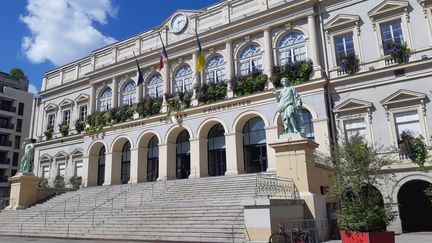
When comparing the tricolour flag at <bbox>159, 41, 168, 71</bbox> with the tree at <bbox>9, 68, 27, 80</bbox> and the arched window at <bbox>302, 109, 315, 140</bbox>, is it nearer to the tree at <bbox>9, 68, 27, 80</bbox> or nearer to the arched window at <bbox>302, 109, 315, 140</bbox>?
the arched window at <bbox>302, 109, 315, 140</bbox>

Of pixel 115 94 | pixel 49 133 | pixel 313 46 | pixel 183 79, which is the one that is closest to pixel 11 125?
pixel 49 133

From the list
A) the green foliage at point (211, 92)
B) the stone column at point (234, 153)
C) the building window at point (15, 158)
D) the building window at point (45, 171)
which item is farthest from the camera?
the building window at point (15, 158)

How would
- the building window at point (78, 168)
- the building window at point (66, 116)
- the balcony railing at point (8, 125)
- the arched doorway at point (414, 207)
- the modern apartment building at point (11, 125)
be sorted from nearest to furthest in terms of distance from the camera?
the arched doorway at point (414, 207), the building window at point (78, 168), the building window at point (66, 116), the modern apartment building at point (11, 125), the balcony railing at point (8, 125)

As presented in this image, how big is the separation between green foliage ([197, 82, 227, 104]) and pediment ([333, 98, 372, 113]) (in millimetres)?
7360

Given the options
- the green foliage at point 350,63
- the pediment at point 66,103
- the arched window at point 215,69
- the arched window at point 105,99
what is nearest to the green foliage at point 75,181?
the arched window at point 105,99

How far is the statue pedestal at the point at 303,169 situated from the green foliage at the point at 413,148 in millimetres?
6353

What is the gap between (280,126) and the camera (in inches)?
861

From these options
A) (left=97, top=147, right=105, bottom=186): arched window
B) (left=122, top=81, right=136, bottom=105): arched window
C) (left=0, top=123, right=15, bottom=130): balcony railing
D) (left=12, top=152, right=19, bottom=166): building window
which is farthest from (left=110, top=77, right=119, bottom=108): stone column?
(left=0, top=123, right=15, bottom=130): balcony railing

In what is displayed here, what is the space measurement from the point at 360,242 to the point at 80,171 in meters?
26.3

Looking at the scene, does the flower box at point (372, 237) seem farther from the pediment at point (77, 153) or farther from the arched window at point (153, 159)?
the pediment at point (77, 153)

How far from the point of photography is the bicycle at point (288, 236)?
10797 mm

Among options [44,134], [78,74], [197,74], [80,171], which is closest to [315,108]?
[197,74]

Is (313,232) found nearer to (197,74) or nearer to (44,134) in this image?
(197,74)

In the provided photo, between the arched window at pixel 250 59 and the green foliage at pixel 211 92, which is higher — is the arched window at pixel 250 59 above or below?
above
